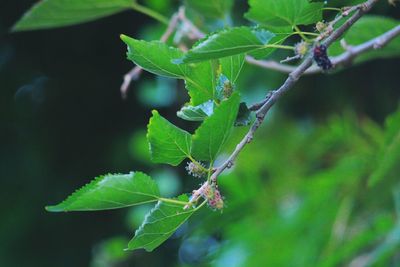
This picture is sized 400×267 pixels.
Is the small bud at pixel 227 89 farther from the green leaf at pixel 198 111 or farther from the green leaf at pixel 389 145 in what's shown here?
the green leaf at pixel 389 145

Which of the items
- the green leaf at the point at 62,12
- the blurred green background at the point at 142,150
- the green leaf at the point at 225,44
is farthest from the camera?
the blurred green background at the point at 142,150

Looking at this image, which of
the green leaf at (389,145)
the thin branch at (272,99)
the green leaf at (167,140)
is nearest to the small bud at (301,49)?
the thin branch at (272,99)

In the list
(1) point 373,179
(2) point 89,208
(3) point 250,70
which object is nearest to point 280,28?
(2) point 89,208

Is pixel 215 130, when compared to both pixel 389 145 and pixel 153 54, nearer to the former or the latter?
pixel 153 54

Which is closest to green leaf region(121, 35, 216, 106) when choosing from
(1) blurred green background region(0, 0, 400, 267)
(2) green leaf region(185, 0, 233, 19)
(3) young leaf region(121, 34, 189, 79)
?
(3) young leaf region(121, 34, 189, 79)

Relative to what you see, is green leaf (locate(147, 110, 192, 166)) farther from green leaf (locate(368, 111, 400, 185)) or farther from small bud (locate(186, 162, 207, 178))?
green leaf (locate(368, 111, 400, 185))

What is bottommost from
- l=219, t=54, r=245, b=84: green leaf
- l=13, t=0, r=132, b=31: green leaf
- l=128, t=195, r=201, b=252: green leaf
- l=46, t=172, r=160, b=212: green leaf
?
l=128, t=195, r=201, b=252: green leaf
